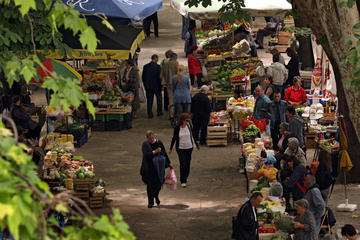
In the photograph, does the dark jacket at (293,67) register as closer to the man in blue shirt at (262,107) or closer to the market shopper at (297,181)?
the man in blue shirt at (262,107)

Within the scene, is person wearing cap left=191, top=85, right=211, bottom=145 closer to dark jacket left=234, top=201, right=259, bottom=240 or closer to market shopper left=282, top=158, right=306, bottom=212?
market shopper left=282, top=158, right=306, bottom=212

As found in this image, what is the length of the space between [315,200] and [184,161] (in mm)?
4135

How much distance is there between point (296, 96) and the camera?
17.3 metres

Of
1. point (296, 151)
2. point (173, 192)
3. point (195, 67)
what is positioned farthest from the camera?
point (195, 67)

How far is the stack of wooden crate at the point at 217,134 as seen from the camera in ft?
56.3

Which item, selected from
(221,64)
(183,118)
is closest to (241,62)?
(221,64)

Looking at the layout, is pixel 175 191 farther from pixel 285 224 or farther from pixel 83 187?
pixel 285 224

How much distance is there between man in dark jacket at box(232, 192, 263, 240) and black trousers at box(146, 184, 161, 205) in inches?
118

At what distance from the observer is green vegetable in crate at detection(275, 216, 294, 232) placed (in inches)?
406

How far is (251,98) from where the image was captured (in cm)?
1784

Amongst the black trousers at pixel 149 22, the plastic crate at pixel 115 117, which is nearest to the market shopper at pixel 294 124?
the plastic crate at pixel 115 117

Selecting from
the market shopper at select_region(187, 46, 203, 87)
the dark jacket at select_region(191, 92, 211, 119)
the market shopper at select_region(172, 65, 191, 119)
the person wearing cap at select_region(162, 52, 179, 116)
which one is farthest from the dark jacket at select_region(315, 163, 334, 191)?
the market shopper at select_region(187, 46, 203, 87)

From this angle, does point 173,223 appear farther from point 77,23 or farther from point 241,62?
point 241,62

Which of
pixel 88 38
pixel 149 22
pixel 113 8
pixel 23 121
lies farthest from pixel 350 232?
pixel 149 22
